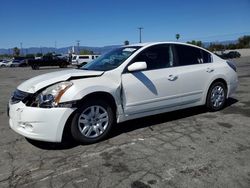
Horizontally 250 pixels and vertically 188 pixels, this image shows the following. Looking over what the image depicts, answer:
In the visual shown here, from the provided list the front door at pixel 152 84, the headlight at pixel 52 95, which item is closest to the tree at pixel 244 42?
the front door at pixel 152 84

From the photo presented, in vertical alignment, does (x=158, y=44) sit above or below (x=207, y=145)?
above

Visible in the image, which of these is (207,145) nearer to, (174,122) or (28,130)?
(174,122)

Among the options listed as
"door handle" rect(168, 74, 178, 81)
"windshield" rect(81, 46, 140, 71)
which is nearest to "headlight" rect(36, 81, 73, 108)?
"windshield" rect(81, 46, 140, 71)

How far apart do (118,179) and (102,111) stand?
147cm

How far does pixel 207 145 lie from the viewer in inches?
163

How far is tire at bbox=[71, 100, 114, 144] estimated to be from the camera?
418 cm

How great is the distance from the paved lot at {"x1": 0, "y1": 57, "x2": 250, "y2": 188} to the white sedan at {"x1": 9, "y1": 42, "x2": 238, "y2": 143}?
324 millimetres

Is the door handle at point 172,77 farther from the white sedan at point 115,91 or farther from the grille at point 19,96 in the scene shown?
the grille at point 19,96

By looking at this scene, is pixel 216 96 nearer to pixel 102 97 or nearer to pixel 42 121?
pixel 102 97

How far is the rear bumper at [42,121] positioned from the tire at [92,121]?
21 centimetres

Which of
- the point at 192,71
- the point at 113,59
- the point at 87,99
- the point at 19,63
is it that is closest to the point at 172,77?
the point at 192,71

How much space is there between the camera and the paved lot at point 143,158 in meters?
3.14

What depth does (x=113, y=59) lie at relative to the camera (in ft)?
16.8

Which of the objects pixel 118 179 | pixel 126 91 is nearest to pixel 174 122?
pixel 126 91
